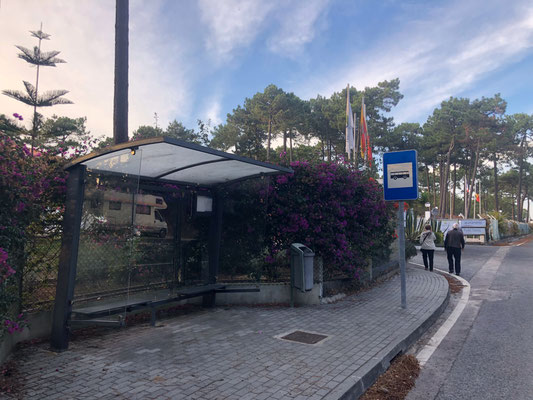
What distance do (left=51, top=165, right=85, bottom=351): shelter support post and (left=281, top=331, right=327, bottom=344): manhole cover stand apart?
2.78m

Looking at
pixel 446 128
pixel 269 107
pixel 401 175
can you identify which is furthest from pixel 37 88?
pixel 446 128

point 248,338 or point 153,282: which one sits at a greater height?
point 153,282

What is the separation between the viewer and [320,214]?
24.6ft

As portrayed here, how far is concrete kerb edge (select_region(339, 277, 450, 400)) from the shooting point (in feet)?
11.8

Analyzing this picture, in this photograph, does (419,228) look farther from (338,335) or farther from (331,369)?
(331,369)

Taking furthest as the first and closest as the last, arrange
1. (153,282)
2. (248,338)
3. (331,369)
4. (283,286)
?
(283,286)
(153,282)
(248,338)
(331,369)

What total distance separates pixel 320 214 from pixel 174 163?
3.17 meters

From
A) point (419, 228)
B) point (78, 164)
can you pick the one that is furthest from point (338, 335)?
point (419, 228)

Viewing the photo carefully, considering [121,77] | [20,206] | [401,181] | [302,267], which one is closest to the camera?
[20,206]

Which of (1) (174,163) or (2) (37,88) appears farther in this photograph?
(2) (37,88)

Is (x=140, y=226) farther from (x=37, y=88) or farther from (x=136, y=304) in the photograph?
(x=37, y=88)

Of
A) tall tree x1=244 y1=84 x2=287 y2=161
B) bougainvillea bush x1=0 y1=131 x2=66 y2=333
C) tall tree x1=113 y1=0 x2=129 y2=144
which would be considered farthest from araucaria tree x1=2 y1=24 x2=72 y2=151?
tall tree x1=244 y1=84 x2=287 y2=161

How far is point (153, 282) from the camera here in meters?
6.24

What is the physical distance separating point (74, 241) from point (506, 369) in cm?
530
